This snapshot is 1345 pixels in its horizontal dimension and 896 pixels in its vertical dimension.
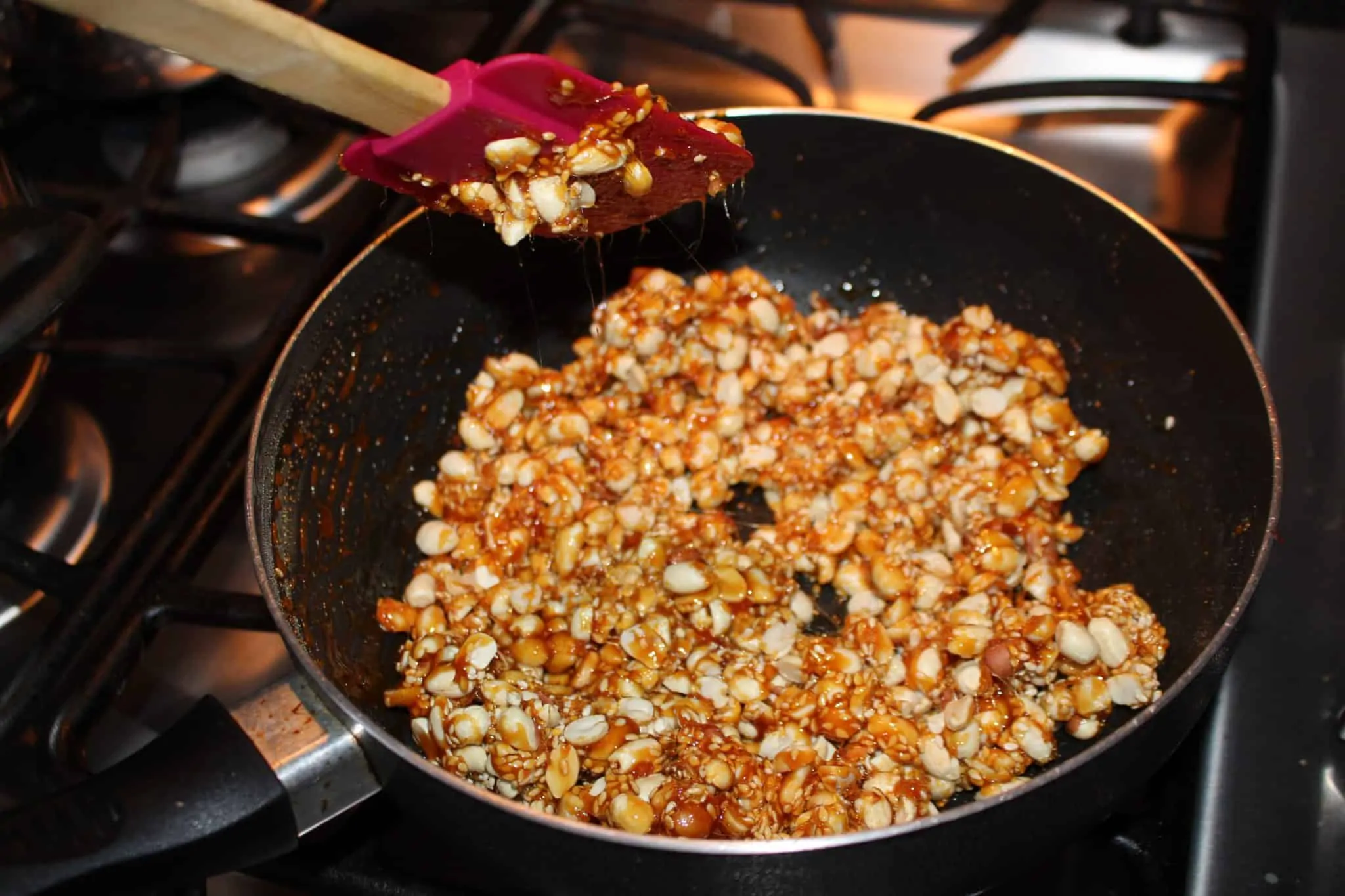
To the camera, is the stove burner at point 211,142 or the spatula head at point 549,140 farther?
the stove burner at point 211,142

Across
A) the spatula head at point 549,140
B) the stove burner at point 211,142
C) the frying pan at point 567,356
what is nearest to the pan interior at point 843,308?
the frying pan at point 567,356

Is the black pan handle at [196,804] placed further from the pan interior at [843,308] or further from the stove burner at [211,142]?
the stove burner at [211,142]

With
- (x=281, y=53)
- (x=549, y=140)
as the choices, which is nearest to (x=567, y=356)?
(x=549, y=140)

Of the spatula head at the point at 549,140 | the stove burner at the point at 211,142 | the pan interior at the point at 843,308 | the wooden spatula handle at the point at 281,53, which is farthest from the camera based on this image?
the stove burner at the point at 211,142

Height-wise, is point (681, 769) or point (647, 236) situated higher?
point (647, 236)

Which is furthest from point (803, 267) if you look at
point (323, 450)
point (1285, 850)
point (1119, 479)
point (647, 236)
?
point (1285, 850)

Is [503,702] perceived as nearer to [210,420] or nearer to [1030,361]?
[210,420]
